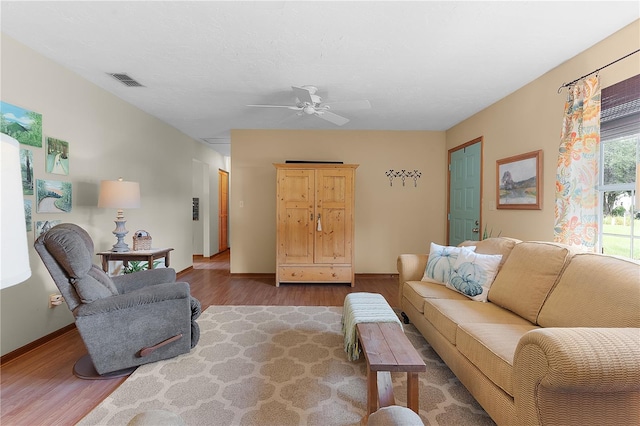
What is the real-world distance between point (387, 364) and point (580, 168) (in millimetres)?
2285

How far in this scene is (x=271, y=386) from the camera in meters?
1.96

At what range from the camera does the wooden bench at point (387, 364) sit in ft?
4.95

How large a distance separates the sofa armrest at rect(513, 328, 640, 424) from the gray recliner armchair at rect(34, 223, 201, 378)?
216cm

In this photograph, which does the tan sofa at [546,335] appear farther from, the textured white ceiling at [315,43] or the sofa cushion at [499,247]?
the textured white ceiling at [315,43]

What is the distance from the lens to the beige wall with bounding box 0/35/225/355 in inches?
92.9

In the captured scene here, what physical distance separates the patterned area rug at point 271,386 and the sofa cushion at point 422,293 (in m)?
0.34

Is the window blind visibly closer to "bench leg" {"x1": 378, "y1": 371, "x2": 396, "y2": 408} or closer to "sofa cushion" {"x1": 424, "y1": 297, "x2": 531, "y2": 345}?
"sofa cushion" {"x1": 424, "y1": 297, "x2": 531, "y2": 345}

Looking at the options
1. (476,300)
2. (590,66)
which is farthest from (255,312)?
(590,66)

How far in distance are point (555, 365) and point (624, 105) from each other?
7.06 ft

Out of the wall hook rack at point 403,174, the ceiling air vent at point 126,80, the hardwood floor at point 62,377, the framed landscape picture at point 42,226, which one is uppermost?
the ceiling air vent at point 126,80

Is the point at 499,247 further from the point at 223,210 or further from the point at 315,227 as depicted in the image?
the point at 223,210

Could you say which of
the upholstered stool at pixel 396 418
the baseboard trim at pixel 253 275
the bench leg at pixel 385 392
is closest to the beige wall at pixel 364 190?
the baseboard trim at pixel 253 275

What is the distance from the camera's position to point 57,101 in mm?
2719

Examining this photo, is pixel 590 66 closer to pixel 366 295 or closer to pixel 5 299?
pixel 366 295
